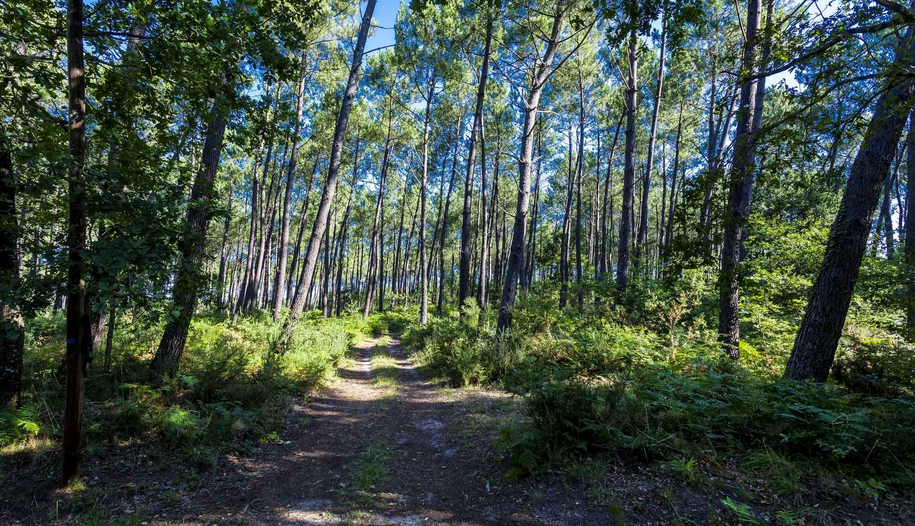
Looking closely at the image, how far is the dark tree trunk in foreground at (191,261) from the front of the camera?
3873mm

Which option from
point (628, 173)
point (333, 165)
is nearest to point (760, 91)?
point (628, 173)

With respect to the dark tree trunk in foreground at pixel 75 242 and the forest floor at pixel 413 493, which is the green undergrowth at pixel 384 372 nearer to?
the forest floor at pixel 413 493

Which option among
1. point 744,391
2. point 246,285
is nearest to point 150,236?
point 744,391

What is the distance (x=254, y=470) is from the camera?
4.36 metres

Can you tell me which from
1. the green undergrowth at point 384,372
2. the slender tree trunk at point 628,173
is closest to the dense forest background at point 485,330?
the green undergrowth at point 384,372

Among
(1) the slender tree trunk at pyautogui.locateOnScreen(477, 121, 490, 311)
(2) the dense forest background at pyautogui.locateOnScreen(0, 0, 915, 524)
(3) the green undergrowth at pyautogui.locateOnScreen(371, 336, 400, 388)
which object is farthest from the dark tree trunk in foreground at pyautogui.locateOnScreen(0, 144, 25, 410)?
(1) the slender tree trunk at pyautogui.locateOnScreen(477, 121, 490, 311)

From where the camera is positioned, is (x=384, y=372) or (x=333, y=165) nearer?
(x=384, y=372)

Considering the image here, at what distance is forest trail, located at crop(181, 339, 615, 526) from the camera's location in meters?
3.36

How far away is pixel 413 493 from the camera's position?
13.0ft

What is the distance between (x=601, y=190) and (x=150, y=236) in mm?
34360

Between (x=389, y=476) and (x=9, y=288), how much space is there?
3.79m

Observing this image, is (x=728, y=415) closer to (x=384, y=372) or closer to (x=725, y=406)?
(x=725, y=406)

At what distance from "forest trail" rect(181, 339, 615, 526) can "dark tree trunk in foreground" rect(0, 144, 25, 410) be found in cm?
230

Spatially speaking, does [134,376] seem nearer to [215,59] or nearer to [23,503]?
[23,503]
